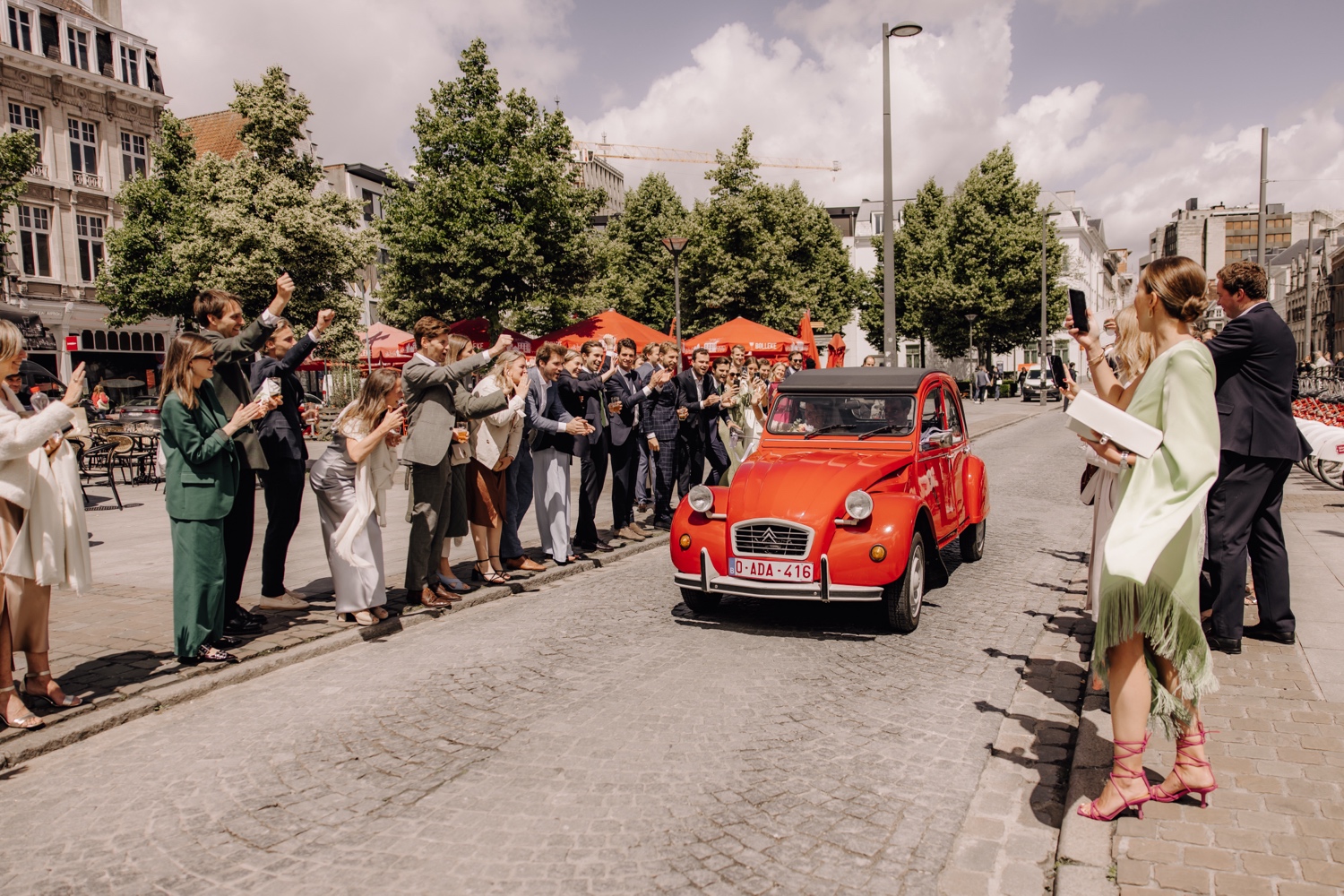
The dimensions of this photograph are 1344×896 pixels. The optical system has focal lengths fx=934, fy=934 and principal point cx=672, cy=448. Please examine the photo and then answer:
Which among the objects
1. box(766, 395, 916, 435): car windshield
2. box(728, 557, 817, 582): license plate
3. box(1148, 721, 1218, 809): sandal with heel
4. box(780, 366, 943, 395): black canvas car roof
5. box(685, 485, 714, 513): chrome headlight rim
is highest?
box(780, 366, 943, 395): black canvas car roof

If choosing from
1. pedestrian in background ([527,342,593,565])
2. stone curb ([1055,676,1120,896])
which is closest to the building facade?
pedestrian in background ([527,342,593,565])

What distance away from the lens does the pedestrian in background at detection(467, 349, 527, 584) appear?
7.89m

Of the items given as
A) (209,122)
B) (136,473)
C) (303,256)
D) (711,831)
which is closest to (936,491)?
(711,831)

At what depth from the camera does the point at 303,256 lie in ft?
93.0

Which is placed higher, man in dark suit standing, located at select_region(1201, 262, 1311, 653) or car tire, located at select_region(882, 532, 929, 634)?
man in dark suit standing, located at select_region(1201, 262, 1311, 653)

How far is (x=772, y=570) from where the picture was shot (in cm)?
627

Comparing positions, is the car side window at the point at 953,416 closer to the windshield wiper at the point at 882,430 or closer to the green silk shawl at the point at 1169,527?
the windshield wiper at the point at 882,430

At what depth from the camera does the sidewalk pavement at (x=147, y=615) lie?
207 inches

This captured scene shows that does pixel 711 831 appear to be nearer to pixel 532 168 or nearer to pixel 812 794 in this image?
pixel 812 794

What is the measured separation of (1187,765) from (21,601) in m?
5.46

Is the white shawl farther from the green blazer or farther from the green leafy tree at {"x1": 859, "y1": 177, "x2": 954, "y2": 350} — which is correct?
the green leafy tree at {"x1": 859, "y1": 177, "x2": 954, "y2": 350}

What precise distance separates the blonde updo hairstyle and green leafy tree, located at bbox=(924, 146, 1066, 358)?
4657 centimetres

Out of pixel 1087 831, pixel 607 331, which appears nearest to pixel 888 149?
pixel 607 331

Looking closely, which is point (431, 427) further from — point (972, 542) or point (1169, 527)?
point (1169, 527)
